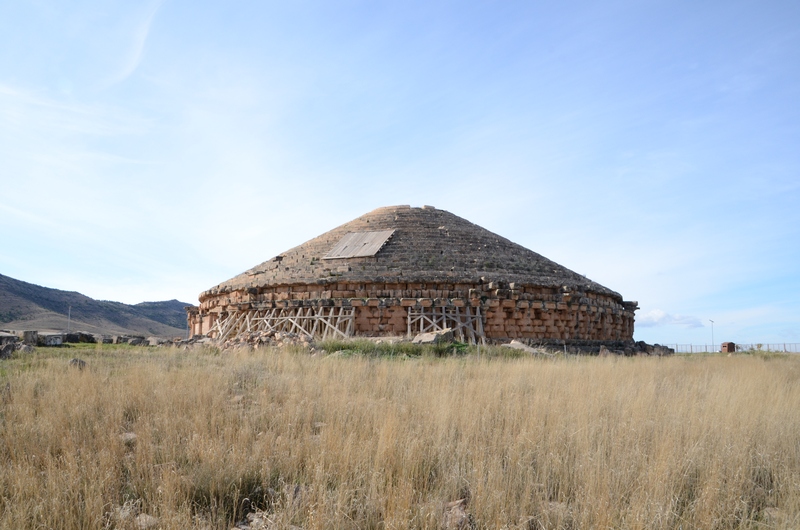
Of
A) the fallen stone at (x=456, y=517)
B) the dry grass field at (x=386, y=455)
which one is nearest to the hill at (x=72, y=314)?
the dry grass field at (x=386, y=455)

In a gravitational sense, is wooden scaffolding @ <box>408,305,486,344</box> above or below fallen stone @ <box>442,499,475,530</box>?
above

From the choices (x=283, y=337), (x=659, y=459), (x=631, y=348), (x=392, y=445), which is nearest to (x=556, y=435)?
(x=659, y=459)

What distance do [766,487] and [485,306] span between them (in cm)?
1538

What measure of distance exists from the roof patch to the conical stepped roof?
5cm

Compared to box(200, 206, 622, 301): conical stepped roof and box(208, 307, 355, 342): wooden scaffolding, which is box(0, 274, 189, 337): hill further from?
box(208, 307, 355, 342): wooden scaffolding

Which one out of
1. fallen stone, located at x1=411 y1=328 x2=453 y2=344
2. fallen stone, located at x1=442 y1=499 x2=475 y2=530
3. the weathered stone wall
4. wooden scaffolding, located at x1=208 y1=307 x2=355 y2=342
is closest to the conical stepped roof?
the weathered stone wall

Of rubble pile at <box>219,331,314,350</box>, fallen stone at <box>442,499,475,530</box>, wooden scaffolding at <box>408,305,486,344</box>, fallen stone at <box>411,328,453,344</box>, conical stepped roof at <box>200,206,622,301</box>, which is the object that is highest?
conical stepped roof at <box>200,206,622,301</box>

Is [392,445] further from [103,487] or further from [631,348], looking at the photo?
[631,348]

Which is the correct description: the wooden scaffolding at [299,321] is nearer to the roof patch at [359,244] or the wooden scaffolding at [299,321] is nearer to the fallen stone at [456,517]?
the roof patch at [359,244]

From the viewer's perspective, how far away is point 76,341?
18.7 meters

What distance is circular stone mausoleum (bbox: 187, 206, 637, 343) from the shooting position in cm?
2012

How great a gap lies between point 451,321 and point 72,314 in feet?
183

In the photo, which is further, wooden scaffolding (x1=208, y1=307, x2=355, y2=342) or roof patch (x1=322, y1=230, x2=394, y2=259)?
roof patch (x1=322, y1=230, x2=394, y2=259)

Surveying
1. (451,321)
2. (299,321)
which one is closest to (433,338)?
(451,321)
